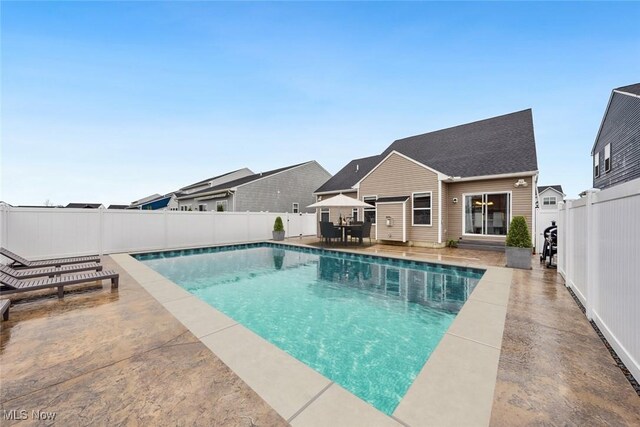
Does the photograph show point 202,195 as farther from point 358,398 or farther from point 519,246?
point 358,398

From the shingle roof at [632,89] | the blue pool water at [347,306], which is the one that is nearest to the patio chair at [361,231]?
the blue pool water at [347,306]

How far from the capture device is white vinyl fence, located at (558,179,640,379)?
87.1 inches

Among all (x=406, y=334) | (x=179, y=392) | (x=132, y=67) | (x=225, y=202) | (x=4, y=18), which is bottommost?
(x=406, y=334)

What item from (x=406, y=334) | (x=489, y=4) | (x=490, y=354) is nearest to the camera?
(x=490, y=354)

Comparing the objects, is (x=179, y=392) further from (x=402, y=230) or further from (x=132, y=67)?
(x=132, y=67)

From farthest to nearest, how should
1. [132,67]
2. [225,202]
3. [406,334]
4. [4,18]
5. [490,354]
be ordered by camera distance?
1. [225,202]
2. [132,67]
3. [4,18]
4. [406,334]
5. [490,354]

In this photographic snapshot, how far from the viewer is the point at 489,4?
32.6 feet

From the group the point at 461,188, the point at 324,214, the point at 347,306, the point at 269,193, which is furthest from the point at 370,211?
the point at 347,306

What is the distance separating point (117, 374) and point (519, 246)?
8711 millimetres

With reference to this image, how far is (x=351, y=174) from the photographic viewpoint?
18.2m

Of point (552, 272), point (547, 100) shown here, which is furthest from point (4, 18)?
point (547, 100)

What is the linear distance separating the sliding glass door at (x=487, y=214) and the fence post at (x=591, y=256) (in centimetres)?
796

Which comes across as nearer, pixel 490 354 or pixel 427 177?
pixel 490 354

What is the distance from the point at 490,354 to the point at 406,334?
54.0 inches
